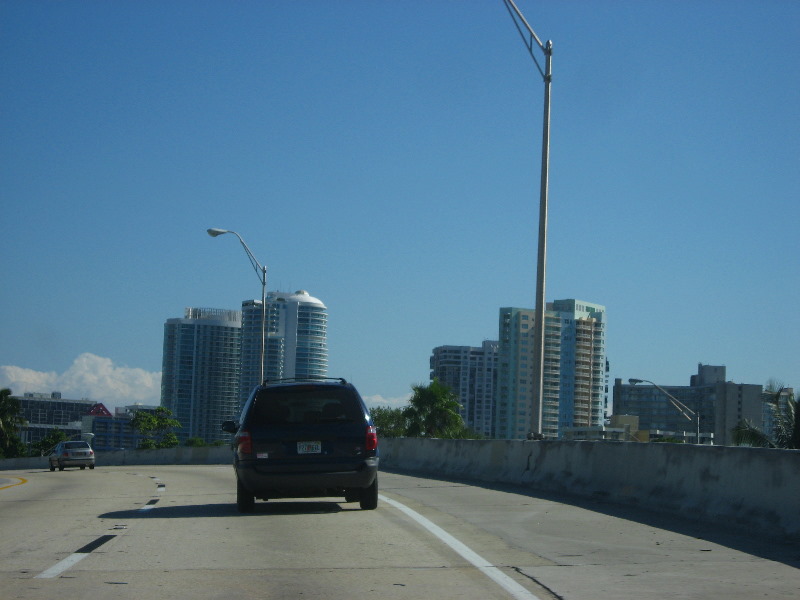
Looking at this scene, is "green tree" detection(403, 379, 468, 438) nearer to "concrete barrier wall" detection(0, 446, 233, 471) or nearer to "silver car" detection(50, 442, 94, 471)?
"concrete barrier wall" detection(0, 446, 233, 471)

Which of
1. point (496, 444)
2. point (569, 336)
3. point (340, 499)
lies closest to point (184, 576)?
point (340, 499)

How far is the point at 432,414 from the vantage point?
74.6m

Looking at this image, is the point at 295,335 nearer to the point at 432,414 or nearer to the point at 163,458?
the point at 432,414

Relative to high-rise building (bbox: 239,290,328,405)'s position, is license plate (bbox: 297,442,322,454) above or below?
below

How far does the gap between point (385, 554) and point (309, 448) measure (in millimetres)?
4097

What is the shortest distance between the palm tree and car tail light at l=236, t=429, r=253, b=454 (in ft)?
130

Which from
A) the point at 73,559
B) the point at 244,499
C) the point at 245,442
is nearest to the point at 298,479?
the point at 245,442

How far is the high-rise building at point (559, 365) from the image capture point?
544 feet

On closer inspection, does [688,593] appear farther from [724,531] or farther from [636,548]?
[724,531]

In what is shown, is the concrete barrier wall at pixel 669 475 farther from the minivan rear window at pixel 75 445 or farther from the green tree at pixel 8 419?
the green tree at pixel 8 419

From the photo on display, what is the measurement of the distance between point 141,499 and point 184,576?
33.9ft

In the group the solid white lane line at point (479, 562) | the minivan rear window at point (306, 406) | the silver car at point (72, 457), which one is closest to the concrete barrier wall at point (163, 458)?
the silver car at point (72, 457)

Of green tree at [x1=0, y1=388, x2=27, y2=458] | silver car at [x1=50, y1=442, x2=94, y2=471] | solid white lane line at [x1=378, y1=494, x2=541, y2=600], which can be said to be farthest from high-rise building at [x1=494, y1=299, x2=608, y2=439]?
solid white lane line at [x1=378, y1=494, x2=541, y2=600]

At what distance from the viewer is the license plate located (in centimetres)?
1441
